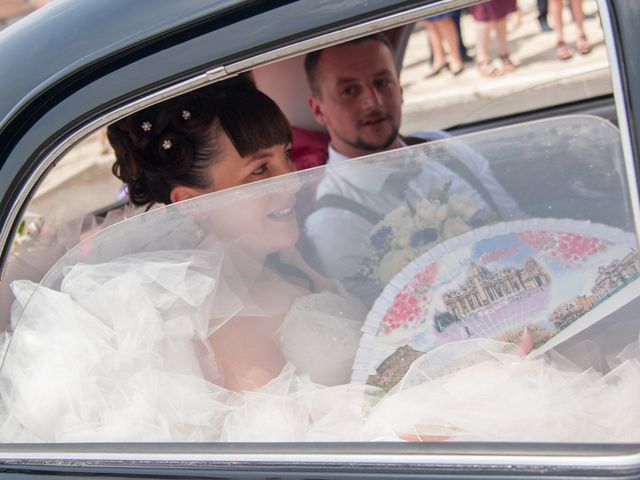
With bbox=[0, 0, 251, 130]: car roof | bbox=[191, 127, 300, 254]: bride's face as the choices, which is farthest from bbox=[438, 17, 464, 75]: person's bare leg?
bbox=[0, 0, 251, 130]: car roof

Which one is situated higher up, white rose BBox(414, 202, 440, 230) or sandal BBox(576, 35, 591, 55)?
sandal BBox(576, 35, 591, 55)

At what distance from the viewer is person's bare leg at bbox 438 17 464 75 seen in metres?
6.83

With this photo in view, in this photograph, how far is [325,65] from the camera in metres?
2.76

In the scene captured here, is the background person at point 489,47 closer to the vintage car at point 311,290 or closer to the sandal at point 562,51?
the sandal at point 562,51

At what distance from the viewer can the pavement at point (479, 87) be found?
10.4ft

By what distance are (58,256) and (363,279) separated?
2.05 ft

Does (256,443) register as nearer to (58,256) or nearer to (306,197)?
(306,197)

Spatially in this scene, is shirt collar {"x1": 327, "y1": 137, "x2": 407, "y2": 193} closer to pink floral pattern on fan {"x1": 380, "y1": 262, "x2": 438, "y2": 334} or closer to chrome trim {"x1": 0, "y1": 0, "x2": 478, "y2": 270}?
pink floral pattern on fan {"x1": 380, "y1": 262, "x2": 438, "y2": 334}

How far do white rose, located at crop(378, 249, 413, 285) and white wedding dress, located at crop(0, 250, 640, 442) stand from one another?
100mm

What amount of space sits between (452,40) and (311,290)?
593 cm

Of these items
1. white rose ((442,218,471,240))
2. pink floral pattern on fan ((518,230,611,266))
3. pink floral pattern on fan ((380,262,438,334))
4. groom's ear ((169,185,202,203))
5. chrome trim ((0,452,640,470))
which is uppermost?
groom's ear ((169,185,202,203))

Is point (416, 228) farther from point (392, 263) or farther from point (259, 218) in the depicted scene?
point (259, 218)

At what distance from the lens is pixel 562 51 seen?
589cm

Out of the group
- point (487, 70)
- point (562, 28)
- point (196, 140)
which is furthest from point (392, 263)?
point (487, 70)
